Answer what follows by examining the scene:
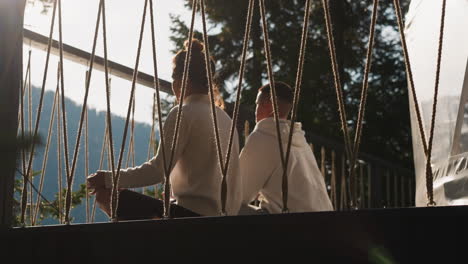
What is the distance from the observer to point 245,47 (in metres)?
1.78

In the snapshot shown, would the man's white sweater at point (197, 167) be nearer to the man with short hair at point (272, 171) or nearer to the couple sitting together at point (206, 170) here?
the couple sitting together at point (206, 170)

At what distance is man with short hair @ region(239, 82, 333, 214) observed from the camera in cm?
303

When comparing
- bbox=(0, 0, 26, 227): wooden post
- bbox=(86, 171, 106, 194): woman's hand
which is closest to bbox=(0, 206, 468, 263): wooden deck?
bbox=(0, 0, 26, 227): wooden post

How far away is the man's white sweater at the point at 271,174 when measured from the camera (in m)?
3.03

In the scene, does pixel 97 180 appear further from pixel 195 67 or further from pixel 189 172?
pixel 195 67

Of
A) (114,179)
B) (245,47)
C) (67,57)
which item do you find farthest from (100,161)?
(245,47)

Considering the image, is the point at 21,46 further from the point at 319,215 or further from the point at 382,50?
the point at 382,50

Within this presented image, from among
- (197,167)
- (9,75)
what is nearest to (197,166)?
(197,167)

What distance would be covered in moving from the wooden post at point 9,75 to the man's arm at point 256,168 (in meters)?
1.37

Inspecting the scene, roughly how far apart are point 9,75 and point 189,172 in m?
0.83

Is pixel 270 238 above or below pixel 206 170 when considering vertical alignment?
below

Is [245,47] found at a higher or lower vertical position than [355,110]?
lower

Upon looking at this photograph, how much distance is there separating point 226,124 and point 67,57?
805 millimetres

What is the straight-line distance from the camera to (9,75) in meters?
1.79
